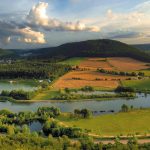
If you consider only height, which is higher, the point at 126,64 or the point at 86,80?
the point at 126,64

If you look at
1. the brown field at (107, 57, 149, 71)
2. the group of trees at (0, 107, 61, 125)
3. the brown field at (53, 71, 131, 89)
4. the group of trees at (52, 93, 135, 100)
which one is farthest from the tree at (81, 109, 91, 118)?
the brown field at (107, 57, 149, 71)

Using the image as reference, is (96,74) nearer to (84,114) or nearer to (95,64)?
(95,64)

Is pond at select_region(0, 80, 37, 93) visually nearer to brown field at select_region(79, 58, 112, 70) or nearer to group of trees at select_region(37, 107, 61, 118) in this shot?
brown field at select_region(79, 58, 112, 70)

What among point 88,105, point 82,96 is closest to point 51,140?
point 88,105

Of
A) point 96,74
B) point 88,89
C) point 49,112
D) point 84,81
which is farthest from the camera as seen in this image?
point 96,74

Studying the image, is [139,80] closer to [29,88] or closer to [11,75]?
[29,88]
